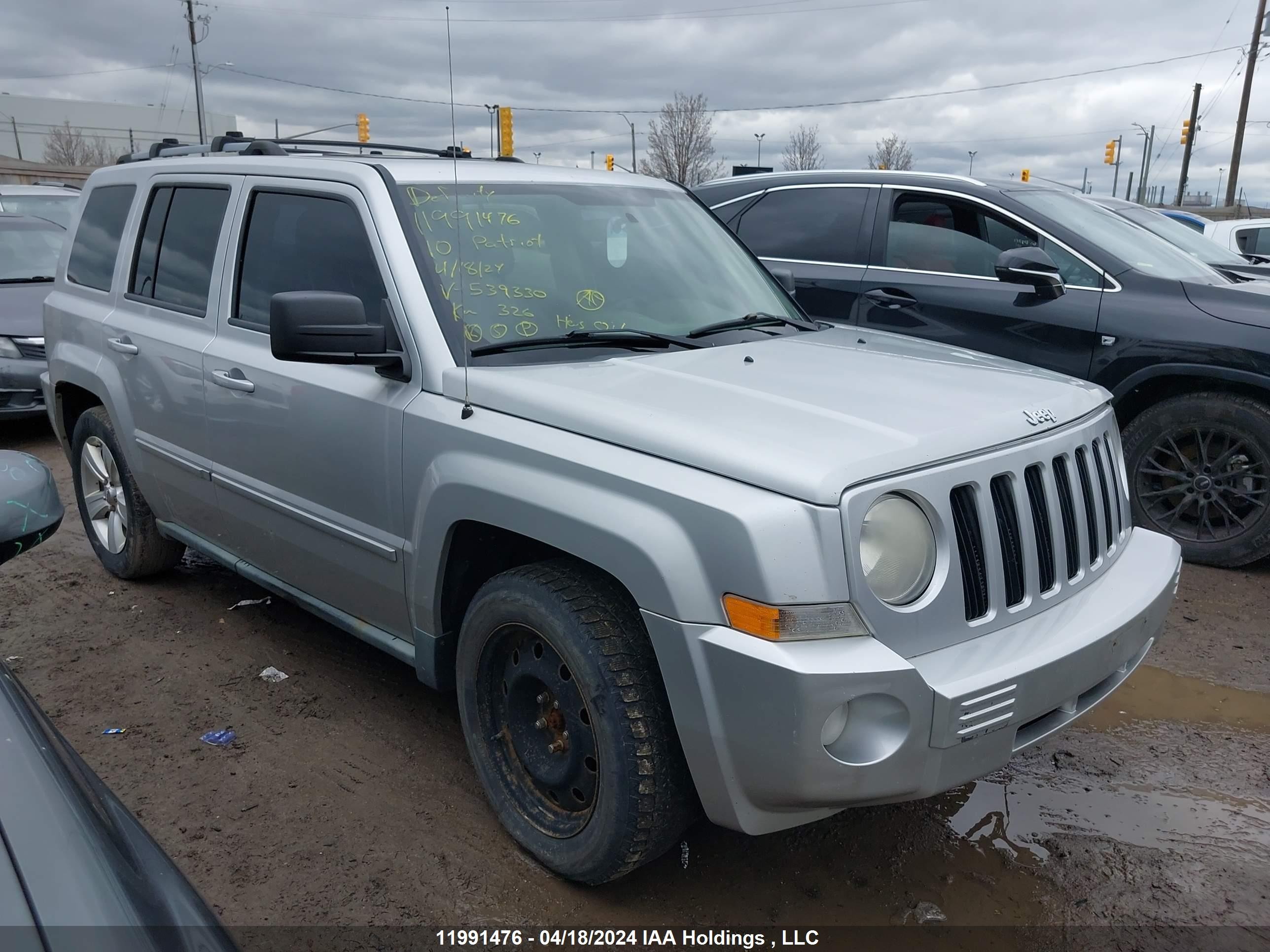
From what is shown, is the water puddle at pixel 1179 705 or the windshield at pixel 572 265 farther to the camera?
the water puddle at pixel 1179 705

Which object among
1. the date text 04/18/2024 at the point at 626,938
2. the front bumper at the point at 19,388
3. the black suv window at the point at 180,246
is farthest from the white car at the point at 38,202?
the date text 04/18/2024 at the point at 626,938

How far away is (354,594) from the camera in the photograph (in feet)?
11.0

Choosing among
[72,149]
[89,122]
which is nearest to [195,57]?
[72,149]

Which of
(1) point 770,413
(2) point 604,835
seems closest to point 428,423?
(1) point 770,413

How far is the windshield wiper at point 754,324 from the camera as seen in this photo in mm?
3383

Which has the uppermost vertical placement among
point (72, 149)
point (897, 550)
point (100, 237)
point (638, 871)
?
point (72, 149)

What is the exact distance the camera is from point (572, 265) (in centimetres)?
337

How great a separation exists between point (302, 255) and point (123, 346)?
1263 millimetres

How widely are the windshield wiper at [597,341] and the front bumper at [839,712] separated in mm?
1084

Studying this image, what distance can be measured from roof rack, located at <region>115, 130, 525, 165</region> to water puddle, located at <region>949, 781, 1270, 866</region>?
277 centimetres

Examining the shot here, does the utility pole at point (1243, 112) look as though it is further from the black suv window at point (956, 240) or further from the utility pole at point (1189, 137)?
the black suv window at point (956, 240)

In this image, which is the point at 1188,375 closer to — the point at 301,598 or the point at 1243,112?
the point at 301,598

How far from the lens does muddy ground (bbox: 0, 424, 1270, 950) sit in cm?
267

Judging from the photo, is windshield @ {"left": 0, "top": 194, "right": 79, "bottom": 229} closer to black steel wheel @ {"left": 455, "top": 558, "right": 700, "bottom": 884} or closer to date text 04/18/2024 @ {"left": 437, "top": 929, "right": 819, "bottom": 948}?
black steel wheel @ {"left": 455, "top": 558, "right": 700, "bottom": 884}
